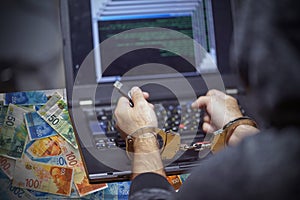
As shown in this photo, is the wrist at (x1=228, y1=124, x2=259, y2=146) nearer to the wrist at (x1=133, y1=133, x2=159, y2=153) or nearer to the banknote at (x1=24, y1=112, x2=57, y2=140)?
the wrist at (x1=133, y1=133, x2=159, y2=153)

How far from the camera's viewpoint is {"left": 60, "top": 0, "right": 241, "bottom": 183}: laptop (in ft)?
3.22

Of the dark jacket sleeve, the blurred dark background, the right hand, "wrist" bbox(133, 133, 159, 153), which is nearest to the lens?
the dark jacket sleeve

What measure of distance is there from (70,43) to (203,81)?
0.29 metres

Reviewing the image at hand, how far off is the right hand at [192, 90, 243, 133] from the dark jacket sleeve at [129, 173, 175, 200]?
0.23m

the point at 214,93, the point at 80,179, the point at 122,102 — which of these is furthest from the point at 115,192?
the point at 214,93

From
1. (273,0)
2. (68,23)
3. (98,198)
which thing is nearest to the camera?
(273,0)

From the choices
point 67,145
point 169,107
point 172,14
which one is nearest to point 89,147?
point 67,145

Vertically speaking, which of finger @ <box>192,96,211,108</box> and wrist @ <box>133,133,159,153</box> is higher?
finger @ <box>192,96,211,108</box>

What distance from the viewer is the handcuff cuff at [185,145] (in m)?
0.84

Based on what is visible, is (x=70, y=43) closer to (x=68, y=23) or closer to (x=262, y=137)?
(x=68, y=23)

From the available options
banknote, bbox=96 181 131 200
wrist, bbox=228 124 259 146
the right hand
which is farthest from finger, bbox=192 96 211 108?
banknote, bbox=96 181 131 200

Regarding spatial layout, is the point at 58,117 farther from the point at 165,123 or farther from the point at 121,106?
the point at 165,123

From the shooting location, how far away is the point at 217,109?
94cm

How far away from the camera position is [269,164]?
456 millimetres
